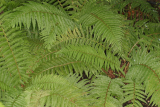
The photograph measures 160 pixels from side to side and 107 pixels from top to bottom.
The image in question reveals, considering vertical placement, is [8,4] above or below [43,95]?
above

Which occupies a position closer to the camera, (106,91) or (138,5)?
(106,91)

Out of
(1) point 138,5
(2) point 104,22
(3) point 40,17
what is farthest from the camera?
(1) point 138,5

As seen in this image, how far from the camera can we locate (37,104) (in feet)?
5.07

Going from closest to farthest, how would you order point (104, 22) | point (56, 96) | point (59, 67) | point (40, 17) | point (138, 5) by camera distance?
point (56, 96)
point (40, 17)
point (104, 22)
point (59, 67)
point (138, 5)

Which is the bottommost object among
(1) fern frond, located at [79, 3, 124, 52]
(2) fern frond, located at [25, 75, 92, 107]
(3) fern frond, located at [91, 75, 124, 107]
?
(3) fern frond, located at [91, 75, 124, 107]

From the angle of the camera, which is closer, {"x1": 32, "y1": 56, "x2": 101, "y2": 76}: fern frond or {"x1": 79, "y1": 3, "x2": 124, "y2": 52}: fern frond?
{"x1": 79, "y1": 3, "x2": 124, "y2": 52}: fern frond

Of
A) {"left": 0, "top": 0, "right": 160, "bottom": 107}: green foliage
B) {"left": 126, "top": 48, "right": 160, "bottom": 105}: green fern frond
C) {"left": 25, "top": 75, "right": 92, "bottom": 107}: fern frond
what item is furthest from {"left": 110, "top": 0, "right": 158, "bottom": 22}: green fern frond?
{"left": 25, "top": 75, "right": 92, "bottom": 107}: fern frond

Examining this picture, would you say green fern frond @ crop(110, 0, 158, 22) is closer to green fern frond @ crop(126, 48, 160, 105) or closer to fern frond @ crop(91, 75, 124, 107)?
green fern frond @ crop(126, 48, 160, 105)

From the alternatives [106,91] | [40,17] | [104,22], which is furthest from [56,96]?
[104,22]

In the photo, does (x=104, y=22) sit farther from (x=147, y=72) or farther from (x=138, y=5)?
(x=138, y=5)

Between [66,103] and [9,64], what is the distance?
39.4 inches

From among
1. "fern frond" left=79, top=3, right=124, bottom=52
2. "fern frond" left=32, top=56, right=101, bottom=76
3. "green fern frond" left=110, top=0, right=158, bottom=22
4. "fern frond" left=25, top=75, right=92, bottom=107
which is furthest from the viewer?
"green fern frond" left=110, top=0, right=158, bottom=22

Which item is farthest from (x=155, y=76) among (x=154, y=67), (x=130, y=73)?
(x=130, y=73)

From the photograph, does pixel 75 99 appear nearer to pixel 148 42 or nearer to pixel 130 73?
pixel 130 73
